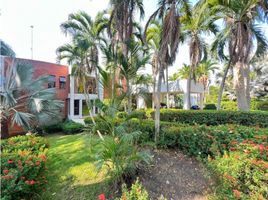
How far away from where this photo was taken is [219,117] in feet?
30.9

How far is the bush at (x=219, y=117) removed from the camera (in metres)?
9.12

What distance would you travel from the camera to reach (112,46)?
1029 cm

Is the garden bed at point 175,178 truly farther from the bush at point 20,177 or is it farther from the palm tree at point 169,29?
the bush at point 20,177

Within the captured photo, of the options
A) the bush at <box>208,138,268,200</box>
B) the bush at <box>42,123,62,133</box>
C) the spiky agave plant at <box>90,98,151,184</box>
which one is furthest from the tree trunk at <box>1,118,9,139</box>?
the bush at <box>208,138,268,200</box>

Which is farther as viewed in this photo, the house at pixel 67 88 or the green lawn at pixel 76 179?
the house at pixel 67 88

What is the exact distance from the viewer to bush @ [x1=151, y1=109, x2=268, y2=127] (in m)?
9.12

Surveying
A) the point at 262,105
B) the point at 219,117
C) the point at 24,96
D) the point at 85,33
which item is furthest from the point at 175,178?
the point at 262,105

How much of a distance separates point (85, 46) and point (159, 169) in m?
8.97

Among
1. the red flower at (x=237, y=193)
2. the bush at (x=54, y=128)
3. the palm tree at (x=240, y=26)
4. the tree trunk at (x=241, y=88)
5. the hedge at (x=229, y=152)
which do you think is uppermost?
the palm tree at (x=240, y=26)

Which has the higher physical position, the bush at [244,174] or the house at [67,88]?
the house at [67,88]

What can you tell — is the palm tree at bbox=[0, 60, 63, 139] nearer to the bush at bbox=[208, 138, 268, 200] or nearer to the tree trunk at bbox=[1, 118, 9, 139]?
the tree trunk at bbox=[1, 118, 9, 139]

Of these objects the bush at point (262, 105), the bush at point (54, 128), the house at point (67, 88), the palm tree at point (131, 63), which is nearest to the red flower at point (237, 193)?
the palm tree at point (131, 63)

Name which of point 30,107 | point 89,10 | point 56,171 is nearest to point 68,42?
point 89,10

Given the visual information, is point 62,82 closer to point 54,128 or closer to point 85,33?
point 54,128
